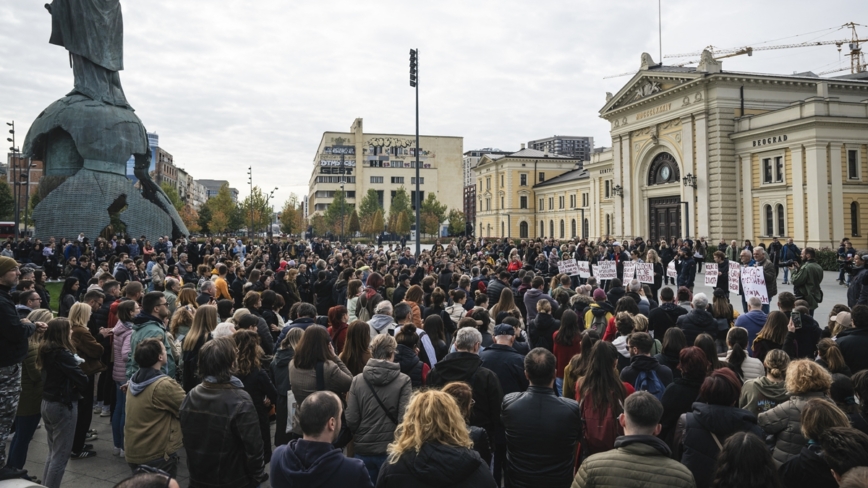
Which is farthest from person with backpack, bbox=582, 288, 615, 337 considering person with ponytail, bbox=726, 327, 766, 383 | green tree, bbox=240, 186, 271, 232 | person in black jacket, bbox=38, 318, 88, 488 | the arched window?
green tree, bbox=240, 186, 271, 232

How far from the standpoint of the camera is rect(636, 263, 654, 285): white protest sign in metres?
16.1

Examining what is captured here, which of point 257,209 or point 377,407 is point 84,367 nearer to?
point 377,407

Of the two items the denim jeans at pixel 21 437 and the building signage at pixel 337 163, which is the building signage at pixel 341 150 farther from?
the denim jeans at pixel 21 437

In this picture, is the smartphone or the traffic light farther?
the traffic light

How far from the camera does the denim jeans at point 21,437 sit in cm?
573

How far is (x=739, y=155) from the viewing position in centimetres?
3872

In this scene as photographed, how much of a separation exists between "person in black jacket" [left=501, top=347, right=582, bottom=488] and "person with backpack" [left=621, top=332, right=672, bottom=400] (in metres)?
1.27

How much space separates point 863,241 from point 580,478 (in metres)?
40.2

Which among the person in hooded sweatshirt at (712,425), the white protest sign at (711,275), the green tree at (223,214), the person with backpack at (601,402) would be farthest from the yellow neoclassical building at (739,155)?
the green tree at (223,214)

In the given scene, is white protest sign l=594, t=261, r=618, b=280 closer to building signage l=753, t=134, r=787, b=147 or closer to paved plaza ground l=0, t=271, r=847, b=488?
paved plaza ground l=0, t=271, r=847, b=488

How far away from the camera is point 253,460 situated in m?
4.23

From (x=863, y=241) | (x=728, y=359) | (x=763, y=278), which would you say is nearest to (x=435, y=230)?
(x=863, y=241)

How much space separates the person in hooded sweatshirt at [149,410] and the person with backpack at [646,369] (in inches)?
162

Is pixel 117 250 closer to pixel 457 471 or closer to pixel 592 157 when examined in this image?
pixel 457 471
